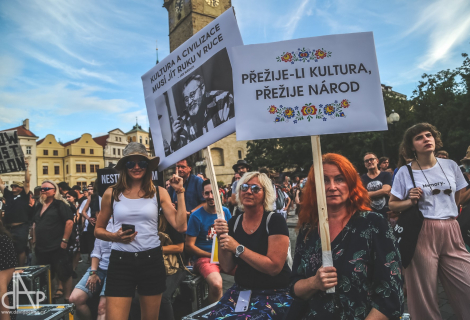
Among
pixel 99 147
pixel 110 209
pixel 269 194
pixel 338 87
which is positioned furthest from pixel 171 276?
pixel 99 147

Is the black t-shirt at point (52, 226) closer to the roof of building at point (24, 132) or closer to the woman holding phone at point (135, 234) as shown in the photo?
the woman holding phone at point (135, 234)

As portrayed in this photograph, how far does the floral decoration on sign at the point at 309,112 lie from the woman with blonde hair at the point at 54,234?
4614 mm

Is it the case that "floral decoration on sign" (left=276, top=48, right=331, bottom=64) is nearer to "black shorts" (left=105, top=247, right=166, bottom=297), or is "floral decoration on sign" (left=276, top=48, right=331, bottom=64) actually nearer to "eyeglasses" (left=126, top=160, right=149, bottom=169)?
"eyeglasses" (left=126, top=160, right=149, bottom=169)

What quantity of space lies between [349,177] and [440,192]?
154cm

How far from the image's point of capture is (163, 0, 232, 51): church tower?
38.4m

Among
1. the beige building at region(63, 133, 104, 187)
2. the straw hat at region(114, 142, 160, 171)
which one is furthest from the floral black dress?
the beige building at region(63, 133, 104, 187)

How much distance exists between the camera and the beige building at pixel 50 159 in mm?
51906

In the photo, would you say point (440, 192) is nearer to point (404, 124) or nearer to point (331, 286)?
point (331, 286)

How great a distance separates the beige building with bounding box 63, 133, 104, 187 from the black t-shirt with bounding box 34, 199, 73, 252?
168ft

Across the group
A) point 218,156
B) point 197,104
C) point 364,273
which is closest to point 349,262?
point 364,273

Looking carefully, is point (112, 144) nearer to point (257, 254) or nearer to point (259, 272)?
point (259, 272)

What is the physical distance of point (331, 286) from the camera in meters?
1.63

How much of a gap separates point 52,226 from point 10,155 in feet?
7.96

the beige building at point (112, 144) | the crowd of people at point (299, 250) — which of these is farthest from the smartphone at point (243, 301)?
the beige building at point (112, 144)
